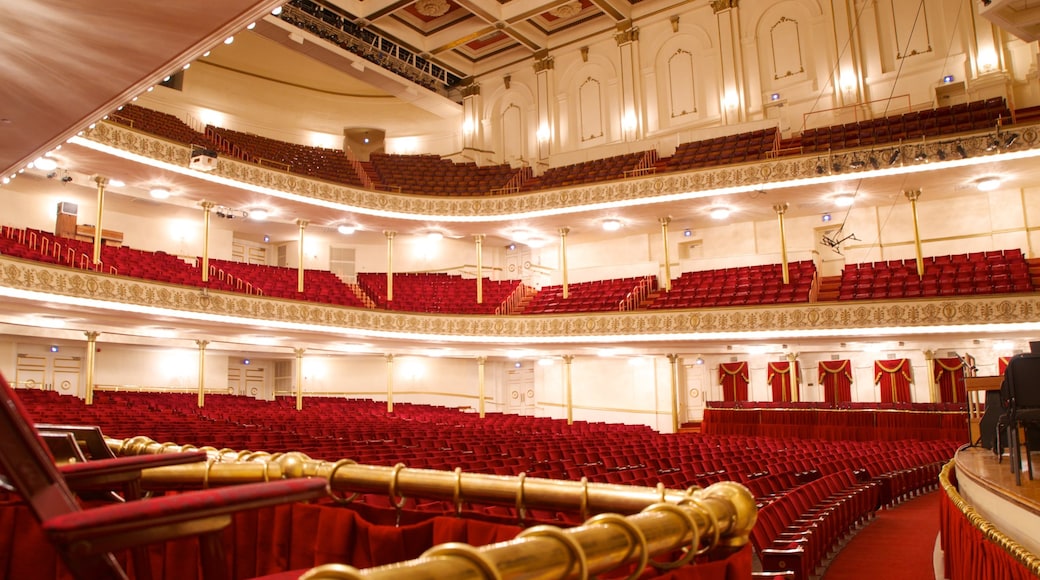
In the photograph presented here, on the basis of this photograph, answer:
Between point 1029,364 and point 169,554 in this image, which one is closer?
point 169,554

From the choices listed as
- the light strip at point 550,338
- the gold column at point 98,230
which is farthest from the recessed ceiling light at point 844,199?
the gold column at point 98,230

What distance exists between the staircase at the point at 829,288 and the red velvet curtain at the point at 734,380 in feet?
8.73

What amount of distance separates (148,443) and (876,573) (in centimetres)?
418

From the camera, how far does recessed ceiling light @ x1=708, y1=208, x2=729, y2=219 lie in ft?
59.5

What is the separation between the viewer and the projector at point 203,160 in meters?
14.8

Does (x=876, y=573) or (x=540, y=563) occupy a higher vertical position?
(x=540, y=563)

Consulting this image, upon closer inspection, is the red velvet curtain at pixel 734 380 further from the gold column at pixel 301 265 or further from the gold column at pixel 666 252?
the gold column at pixel 301 265

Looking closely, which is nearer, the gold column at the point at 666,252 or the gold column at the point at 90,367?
the gold column at the point at 90,367

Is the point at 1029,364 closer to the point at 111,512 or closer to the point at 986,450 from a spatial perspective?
the point at 986,450

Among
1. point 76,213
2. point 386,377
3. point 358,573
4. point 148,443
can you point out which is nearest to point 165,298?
point 76,213

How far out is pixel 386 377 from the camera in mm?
21500

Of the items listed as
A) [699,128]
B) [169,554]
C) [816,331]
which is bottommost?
[169,554]

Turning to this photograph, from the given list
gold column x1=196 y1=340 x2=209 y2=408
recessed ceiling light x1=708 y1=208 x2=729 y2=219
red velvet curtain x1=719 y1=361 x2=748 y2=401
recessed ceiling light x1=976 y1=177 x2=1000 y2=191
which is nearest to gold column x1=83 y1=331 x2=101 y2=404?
gold column x1=196 y1=340 x2=209 y2=408

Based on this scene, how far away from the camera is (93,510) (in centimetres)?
89
